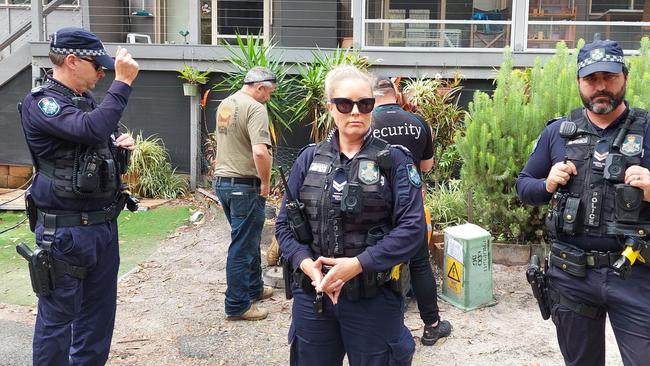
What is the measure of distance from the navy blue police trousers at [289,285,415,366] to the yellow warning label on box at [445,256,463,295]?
2.29 meters

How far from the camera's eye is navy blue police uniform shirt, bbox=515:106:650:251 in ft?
8.68

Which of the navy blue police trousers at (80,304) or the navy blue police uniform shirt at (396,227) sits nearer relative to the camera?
the navy blue police uniform shirt at (396,227)

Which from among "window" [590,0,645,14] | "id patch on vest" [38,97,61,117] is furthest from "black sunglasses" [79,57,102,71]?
"window" [590,0,645,14]

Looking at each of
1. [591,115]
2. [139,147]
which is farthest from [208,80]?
[591,115]

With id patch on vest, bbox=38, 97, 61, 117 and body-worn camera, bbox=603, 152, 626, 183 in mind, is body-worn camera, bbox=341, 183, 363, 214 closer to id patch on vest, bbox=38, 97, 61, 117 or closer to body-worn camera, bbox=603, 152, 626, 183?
body-worn camera, bbox=603, 152, 626, 183

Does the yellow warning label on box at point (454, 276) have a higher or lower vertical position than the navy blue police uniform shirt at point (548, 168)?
lower

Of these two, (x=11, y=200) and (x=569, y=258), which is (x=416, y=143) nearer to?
(x=569, y=258)

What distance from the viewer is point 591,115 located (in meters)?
2.77

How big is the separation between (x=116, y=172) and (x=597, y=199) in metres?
2.50

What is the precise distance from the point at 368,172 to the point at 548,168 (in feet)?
3.44

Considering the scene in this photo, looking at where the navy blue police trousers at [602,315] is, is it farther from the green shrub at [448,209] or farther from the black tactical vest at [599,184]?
the green shrub at [448,209]

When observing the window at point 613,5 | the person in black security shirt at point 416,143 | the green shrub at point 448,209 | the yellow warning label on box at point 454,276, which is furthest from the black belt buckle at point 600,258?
the window at point 613,5

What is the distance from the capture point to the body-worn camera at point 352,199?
241cm

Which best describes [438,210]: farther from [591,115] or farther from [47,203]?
[47,203]
